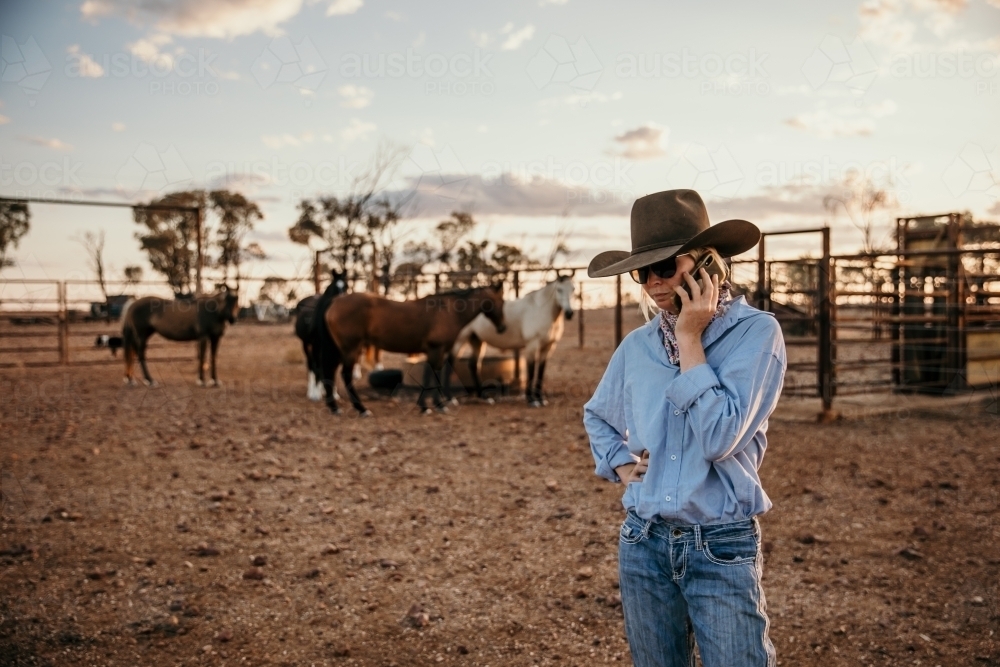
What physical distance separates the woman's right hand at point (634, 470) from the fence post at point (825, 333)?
6160 millimetres

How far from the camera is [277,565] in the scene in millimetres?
3578

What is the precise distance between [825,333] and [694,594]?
260 inches

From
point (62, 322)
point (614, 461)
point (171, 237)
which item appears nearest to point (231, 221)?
point (171, 237)

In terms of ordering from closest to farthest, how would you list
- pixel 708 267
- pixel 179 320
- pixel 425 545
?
pixel 708 267, pixel 425 545, pixel 179 320

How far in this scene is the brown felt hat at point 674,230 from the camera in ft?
4.88

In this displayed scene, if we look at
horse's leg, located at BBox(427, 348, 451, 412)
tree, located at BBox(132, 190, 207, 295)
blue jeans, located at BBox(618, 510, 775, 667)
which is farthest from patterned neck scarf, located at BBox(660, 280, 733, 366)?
tree, located at BBox(132, 190, 207, 295)

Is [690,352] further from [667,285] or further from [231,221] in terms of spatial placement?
[231,221]

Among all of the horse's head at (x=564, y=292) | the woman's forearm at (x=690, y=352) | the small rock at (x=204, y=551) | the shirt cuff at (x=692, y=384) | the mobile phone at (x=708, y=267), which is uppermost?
the horse's head at (x=564, y=292)

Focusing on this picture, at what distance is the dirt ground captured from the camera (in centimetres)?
279

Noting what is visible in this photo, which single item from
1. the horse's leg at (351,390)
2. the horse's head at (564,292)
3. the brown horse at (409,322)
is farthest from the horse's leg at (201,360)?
the horse's head at (564,292)

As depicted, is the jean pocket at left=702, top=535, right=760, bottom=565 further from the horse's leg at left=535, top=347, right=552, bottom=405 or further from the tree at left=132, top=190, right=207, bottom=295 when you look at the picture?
the tree at left=132, top=190, right=207, bottom=295

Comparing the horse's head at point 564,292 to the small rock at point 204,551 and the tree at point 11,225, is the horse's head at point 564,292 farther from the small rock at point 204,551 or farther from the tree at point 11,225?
the tree at point 11,225

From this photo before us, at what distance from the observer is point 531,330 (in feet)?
30.2

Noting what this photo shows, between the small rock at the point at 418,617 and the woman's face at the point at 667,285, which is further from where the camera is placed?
the small rock at the point at 418,617
